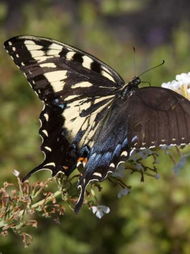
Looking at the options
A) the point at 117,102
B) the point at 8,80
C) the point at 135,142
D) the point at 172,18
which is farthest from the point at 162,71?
the point at 172,18

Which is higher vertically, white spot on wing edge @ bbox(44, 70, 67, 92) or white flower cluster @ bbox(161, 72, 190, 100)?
white spot on wing edge @ bbox(44, 70, 67, 92)

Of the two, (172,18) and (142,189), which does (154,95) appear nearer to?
(142,189)

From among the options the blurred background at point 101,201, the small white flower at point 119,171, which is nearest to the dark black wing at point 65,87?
the small white flower at point 119,171

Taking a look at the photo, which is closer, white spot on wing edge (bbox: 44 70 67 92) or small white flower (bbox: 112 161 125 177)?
small white flower (bbox: 112 161 125 177)

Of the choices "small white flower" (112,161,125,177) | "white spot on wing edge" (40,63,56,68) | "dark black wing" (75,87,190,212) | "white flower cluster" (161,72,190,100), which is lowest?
"small white flower" (112,161,125,177)

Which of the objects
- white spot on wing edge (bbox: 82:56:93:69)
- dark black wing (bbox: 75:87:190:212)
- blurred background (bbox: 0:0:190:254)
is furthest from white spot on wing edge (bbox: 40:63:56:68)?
blurred background (bbox: 0:0:190:254)

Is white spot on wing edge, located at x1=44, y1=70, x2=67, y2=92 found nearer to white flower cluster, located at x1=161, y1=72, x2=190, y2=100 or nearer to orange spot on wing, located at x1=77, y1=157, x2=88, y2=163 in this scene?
orange spot on wing, located at x1=77, y1=157, x2=88, y2=163

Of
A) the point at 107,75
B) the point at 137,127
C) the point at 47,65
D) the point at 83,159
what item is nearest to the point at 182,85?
the point at 137,127

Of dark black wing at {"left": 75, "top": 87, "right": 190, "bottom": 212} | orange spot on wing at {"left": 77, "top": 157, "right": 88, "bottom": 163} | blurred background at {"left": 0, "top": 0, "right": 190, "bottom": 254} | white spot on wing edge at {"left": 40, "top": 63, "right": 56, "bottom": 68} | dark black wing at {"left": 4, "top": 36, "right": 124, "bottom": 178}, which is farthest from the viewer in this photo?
blurred background at {"left": 0, "top": 0, "right": 190, "bottom": 254}

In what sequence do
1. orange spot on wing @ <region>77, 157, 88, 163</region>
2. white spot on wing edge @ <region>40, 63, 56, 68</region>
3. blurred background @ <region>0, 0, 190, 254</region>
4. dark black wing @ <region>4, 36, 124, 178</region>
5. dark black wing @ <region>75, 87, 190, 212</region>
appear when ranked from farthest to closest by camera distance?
1. blurred background @ <region>0, 0, 190, 254</region>
2. white spot on wing edge @ <region>40, 63, 56, 68</region>
3. dark black wing @ <region>4, 36, 124, 178</region>
4. orange spot on wing @ <region>77, 157, 88, 163</region>
5. dark black wing @ <region>75, 87, 190, 212</region>
